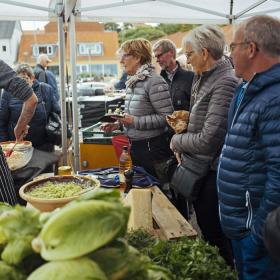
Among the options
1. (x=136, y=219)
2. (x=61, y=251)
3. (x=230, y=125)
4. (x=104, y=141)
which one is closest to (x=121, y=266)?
(x=61, y=251)

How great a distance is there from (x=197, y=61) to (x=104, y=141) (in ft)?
6.32

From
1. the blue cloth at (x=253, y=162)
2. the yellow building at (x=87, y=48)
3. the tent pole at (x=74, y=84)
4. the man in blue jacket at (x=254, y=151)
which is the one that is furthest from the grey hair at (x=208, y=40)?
the yellow building at (x=87, y=48)

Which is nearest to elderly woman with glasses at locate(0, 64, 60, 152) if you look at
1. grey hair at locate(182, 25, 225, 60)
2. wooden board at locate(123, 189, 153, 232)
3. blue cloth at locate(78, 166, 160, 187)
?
blue cloth at locate(78, 166, 160, 187)

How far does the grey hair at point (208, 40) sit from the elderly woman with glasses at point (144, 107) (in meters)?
0.71

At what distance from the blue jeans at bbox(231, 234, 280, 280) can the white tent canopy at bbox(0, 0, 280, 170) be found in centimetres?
242

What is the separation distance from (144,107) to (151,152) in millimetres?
373

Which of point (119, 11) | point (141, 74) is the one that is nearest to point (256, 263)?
point (141, 74)

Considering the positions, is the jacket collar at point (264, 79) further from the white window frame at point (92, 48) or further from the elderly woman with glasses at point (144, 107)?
the white window frame at point (92, 48)

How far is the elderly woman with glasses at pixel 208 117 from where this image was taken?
6.87ft

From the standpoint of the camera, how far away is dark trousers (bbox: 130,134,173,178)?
3006mm

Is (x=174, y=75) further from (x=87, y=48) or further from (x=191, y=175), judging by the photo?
(x=87, y=48)

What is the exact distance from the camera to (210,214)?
7.69 feet

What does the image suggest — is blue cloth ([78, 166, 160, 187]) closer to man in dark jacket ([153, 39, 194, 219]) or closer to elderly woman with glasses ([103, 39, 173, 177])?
elderly woman with glasses ([103, 39, 173, 177])

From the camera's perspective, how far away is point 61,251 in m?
0.69
